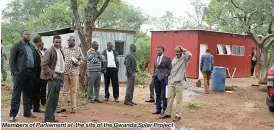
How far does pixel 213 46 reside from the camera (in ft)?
77.8

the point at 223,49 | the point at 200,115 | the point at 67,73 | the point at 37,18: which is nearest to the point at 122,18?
the point at 37,18

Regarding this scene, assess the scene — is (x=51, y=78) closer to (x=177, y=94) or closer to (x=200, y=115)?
(x=177, y=94)

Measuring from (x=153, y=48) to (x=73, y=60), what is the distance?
1708 centimetres

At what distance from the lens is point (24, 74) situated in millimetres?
7586

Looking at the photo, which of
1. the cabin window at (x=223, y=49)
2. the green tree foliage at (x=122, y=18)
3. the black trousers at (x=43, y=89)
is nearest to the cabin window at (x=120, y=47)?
the cabin window at (x=223, y=49)

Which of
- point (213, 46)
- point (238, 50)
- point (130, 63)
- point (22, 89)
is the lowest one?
point (22, 89)

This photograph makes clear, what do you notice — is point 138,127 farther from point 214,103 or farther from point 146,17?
point 146,17

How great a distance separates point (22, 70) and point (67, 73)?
1.24 m

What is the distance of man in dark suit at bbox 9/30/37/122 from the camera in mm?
7449

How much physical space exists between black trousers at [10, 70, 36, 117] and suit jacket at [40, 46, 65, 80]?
51cm

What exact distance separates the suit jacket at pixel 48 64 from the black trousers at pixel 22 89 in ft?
1.68

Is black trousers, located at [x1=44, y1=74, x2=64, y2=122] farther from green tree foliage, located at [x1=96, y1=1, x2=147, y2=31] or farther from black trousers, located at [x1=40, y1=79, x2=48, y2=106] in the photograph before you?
green tree foliage, located at [x1=96, y1=1, x2=147, y2=31]

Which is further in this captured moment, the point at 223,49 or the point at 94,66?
the point at 223,49

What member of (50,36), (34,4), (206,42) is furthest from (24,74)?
(34,4)
